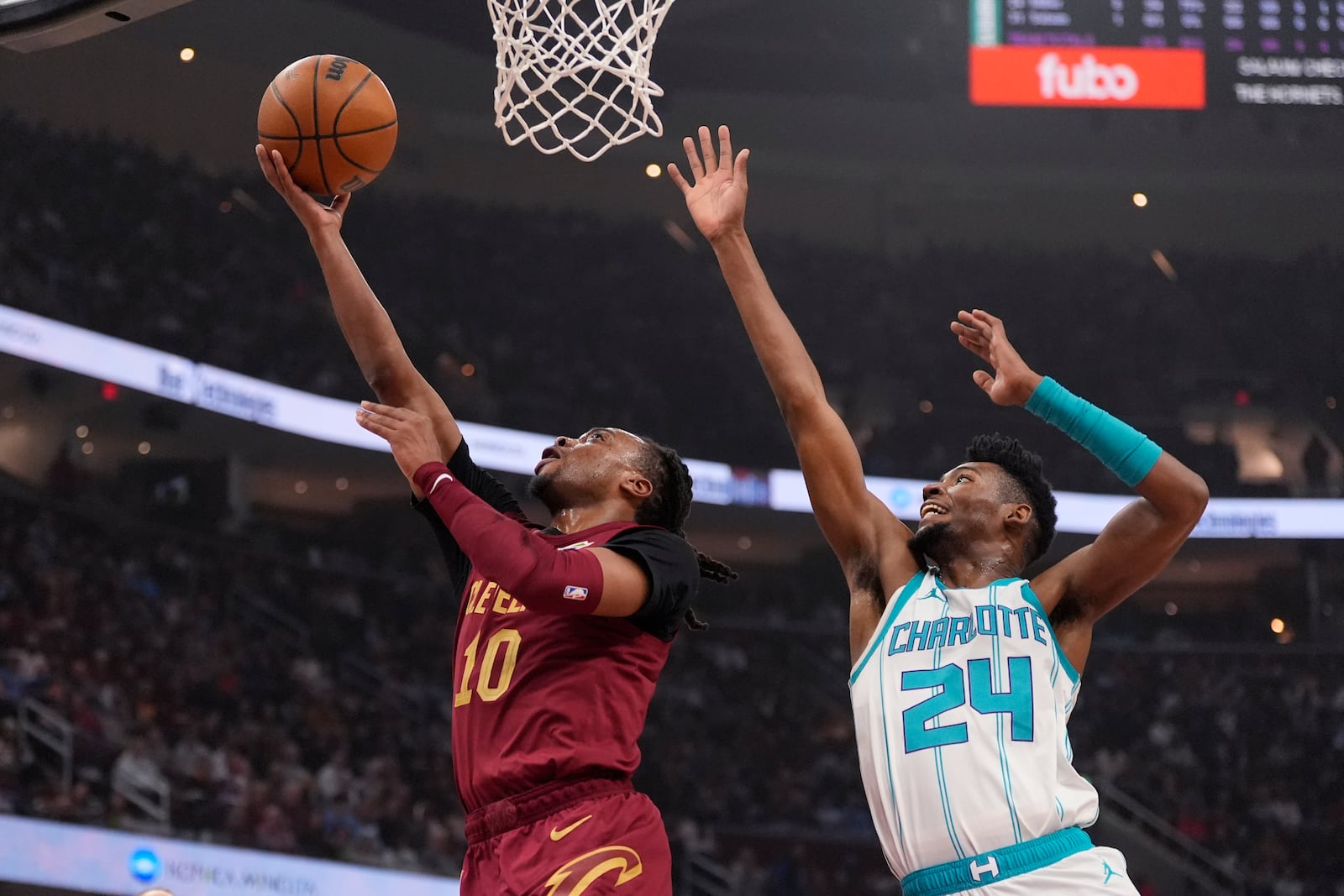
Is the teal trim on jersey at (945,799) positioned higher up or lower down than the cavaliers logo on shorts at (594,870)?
higher up

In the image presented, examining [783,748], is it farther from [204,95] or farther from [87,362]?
[204,95]

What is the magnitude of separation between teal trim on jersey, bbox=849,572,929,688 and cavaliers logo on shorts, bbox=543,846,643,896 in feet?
2.37

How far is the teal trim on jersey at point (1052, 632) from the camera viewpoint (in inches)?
136

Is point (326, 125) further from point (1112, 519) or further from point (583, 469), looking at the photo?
point (1112, 519)

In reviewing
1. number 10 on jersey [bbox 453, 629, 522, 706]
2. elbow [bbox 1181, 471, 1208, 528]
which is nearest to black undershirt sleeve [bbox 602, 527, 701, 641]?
number 10 on jersey [bbox 453, 629, 522, 706]

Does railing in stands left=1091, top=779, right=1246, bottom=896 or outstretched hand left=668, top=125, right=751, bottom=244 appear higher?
outstretched hand left=668, top=125, right=751, bottom=244

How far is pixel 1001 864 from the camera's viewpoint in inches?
127

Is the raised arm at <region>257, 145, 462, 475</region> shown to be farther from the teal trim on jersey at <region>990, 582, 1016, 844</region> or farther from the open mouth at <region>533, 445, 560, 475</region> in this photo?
the teal trim on jersey at <region>990, 582, 1016, 844</region>

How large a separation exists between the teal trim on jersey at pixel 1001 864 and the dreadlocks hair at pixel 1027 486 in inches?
29.6

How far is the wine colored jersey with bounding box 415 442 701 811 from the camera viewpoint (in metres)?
3.19

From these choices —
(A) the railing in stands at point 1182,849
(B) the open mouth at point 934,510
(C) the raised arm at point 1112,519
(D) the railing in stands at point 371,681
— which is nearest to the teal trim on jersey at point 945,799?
(C) the raised arm at point 1112,519

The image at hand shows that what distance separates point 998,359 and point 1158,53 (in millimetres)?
10692

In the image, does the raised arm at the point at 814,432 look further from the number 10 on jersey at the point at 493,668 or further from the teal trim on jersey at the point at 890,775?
the number 10 on jersey at the point at 493,668

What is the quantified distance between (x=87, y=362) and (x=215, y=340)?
5.62 ft
